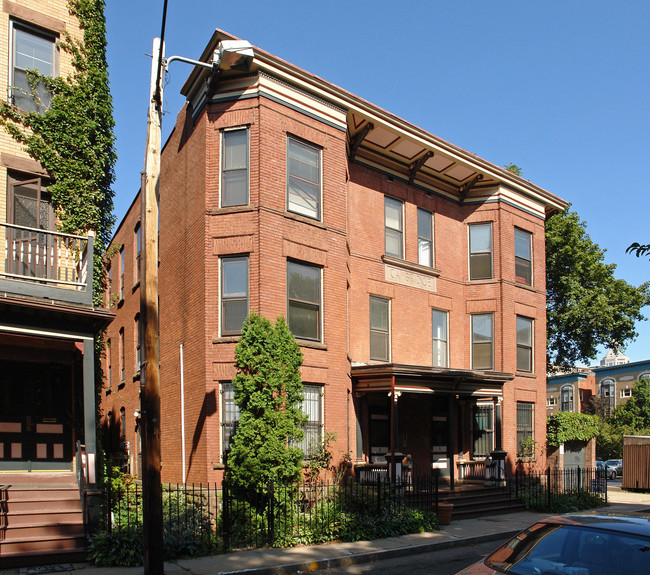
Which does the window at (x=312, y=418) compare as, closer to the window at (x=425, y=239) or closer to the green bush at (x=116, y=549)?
the green bush at (x=116, y=549)

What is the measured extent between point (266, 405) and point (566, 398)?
5572 cm

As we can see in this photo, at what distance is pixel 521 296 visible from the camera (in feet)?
77.2

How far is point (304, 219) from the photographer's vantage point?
16891 mm

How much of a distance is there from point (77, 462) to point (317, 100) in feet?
Result: 35.5

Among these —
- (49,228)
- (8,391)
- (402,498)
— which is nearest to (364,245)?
(402,498)

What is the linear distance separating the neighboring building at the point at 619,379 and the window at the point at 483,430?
50.1m

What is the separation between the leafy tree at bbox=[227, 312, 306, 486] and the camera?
1384 centimetres

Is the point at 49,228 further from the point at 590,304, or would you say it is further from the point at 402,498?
the point at 590,304

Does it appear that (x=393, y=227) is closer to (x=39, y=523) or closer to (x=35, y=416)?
(x=35, y=416)

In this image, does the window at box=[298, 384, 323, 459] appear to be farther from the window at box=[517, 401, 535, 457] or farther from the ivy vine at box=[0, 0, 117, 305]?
the window at box=[517, 401, 535, 457]

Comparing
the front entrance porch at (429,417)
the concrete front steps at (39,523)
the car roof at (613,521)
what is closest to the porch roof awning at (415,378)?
the front entrance porch at (429,417)

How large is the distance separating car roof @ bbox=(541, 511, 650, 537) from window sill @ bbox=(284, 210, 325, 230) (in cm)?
1162

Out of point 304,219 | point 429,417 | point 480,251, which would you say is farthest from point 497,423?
point 304,219

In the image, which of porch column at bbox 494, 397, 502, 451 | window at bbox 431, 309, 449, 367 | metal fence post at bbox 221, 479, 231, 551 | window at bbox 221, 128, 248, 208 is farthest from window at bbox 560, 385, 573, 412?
metal fence post at bbox 221, 479, 231, 551
